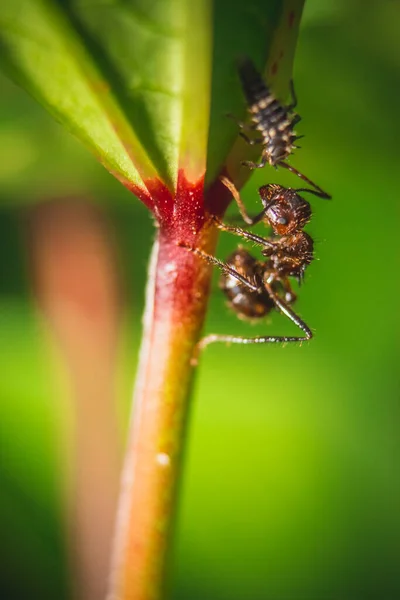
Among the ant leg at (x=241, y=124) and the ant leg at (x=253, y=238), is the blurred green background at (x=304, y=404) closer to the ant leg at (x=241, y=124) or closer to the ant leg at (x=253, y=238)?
the ant leg at (x=253, y=238)

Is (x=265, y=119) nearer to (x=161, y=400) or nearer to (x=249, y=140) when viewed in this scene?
(x=249, y=140)

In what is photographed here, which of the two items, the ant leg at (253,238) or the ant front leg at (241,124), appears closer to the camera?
the ant front leg at (241,124)

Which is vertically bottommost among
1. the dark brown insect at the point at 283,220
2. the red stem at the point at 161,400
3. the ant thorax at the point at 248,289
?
the red stem at the point at 161,400

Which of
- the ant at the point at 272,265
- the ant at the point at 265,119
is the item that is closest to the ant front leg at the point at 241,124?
the ant at the point at 265,119

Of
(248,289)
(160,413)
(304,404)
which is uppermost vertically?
(248,289)

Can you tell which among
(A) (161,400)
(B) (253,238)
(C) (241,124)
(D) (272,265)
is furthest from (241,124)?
(D) (272,265)

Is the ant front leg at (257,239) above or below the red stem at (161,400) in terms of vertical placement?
above
